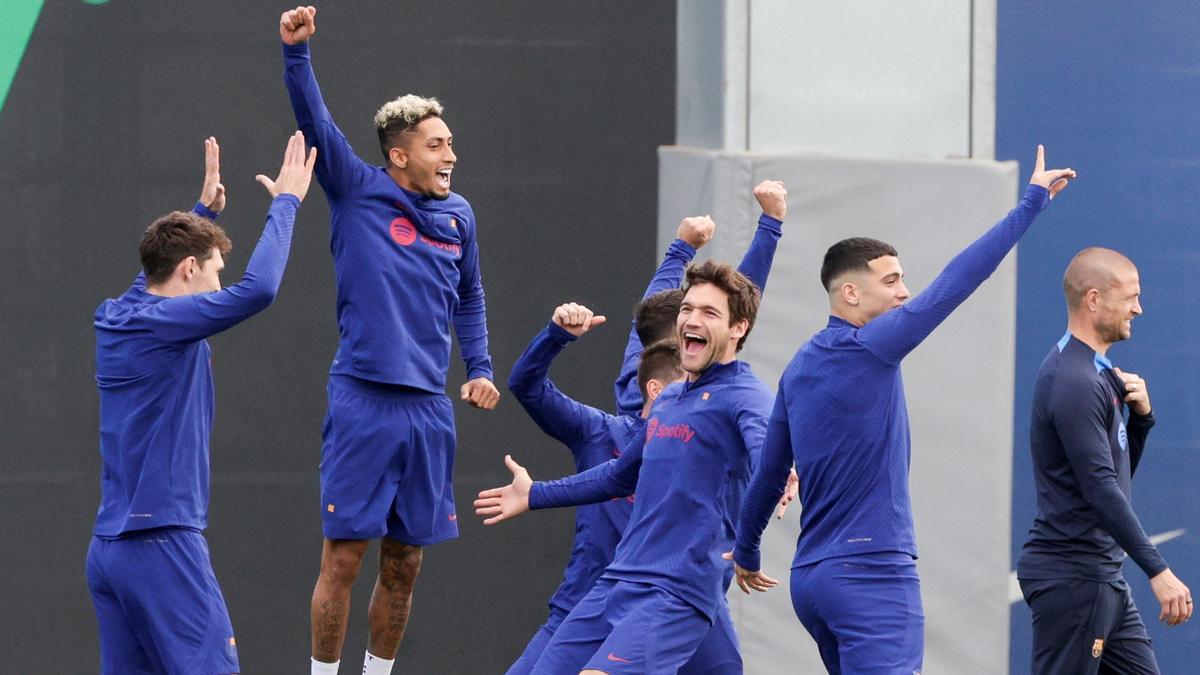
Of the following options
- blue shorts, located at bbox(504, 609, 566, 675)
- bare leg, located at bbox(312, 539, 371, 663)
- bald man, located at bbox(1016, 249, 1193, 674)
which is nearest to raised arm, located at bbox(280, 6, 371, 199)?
bare leg, located at bbox(312, 539, 371, 663)

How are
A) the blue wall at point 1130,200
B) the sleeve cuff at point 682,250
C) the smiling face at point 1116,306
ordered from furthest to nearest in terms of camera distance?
the blue wall at point 1130,200, the sleeve cuff at point 682,250, the smiling face at point 1116,306

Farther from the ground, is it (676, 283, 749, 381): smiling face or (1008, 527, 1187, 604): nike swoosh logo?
(676, 283, 749, 381): smiling face

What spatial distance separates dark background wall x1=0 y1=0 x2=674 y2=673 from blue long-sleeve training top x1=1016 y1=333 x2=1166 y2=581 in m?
2.26

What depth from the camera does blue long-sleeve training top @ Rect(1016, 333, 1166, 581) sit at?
531cm

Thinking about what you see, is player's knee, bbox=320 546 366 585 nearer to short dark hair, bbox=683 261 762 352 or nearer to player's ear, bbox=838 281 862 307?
short dark hair, bbox=683 261 762 352

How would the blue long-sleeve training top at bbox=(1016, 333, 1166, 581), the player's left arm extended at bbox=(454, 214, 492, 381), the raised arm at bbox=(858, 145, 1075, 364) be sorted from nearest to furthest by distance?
the raised arm at bbox=(858, 145, 1075, 364), the blue long-sleeve training top at bbox=(1016, 333, 1166, 581), the player's left arm extended at bbox=(454, 214, 492, 381)

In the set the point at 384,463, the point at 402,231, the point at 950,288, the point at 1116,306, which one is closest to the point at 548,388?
the point at 384,463

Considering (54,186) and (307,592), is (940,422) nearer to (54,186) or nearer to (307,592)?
(307,592)

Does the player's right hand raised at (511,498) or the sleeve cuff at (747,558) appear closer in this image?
the sleeve cuff at (747,558)

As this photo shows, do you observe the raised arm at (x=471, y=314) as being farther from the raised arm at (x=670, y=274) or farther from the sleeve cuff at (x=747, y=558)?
the sleeve cuff at (x=747, y=558)

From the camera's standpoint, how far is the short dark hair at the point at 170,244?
5.18 metres

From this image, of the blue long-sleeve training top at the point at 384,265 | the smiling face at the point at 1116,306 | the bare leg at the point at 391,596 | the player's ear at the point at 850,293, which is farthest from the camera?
the bare leg at the point at 391,596

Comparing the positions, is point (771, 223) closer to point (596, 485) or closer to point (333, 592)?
point (596, 485)

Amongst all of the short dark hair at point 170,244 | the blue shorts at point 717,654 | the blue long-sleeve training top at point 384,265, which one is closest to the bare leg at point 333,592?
the blue long-sleeve training top at point 384,265
